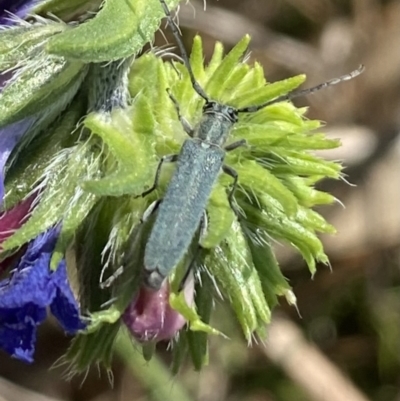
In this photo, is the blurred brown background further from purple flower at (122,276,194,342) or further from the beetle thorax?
purple flower at (122,276,194,342)

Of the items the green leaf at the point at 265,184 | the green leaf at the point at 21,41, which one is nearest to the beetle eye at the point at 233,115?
the green leaf at the point at 265,184

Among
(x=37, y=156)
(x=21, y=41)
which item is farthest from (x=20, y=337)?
(x=21, y=41)

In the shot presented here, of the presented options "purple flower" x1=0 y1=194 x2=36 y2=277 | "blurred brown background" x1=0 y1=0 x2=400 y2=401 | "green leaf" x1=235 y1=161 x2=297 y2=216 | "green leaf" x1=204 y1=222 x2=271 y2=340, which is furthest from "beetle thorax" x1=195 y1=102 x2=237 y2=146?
"blurred brown background" x1=0 y1=0 x2=400 y2=401

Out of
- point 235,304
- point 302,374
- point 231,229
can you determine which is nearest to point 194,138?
point 231,229

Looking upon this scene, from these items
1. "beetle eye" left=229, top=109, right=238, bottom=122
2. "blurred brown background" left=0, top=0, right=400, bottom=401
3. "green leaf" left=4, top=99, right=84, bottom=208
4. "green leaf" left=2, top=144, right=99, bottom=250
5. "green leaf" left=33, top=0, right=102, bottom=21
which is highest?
"green leaf" left=33, top=0, right=102, bottom=21

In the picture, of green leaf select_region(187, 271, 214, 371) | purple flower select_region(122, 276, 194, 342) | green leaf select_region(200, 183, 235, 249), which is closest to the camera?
green leaf select_region(200, 183, 235, 249)

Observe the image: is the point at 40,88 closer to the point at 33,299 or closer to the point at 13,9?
the point at 13,9

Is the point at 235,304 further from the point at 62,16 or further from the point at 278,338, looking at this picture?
the point at 278,338
